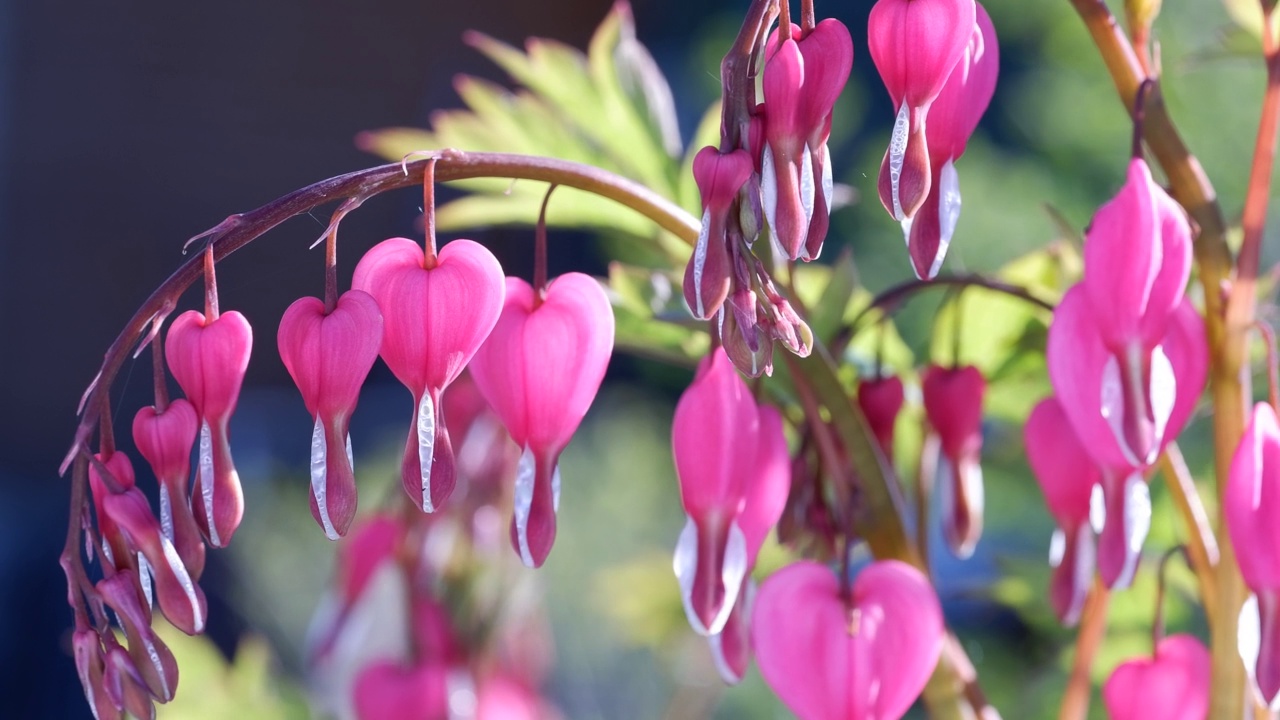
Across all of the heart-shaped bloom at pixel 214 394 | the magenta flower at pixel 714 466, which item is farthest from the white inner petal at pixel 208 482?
the magenta flower at pixel 714 466

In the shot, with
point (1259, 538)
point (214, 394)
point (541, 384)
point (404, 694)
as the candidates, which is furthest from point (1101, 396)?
point (404, 694)

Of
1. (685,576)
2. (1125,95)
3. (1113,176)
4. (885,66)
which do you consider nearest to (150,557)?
(685,576)

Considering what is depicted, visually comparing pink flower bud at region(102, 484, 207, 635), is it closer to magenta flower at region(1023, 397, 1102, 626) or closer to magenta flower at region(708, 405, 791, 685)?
magenta flower at region(708, 405, 791, 685)

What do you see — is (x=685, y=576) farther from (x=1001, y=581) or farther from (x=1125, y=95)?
(x=1001, y=581)

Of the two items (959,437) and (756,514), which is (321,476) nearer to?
(756,514)

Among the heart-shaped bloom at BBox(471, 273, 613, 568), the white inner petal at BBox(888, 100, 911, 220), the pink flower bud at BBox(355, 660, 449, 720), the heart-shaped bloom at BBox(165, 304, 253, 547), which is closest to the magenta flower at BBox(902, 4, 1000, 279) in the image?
the white inner petal at BBox(888, 100, 911, 220)

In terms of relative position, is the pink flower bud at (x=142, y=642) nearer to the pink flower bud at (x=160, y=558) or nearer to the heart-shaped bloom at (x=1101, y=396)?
the pink flower bud at (x=160, y=558)
